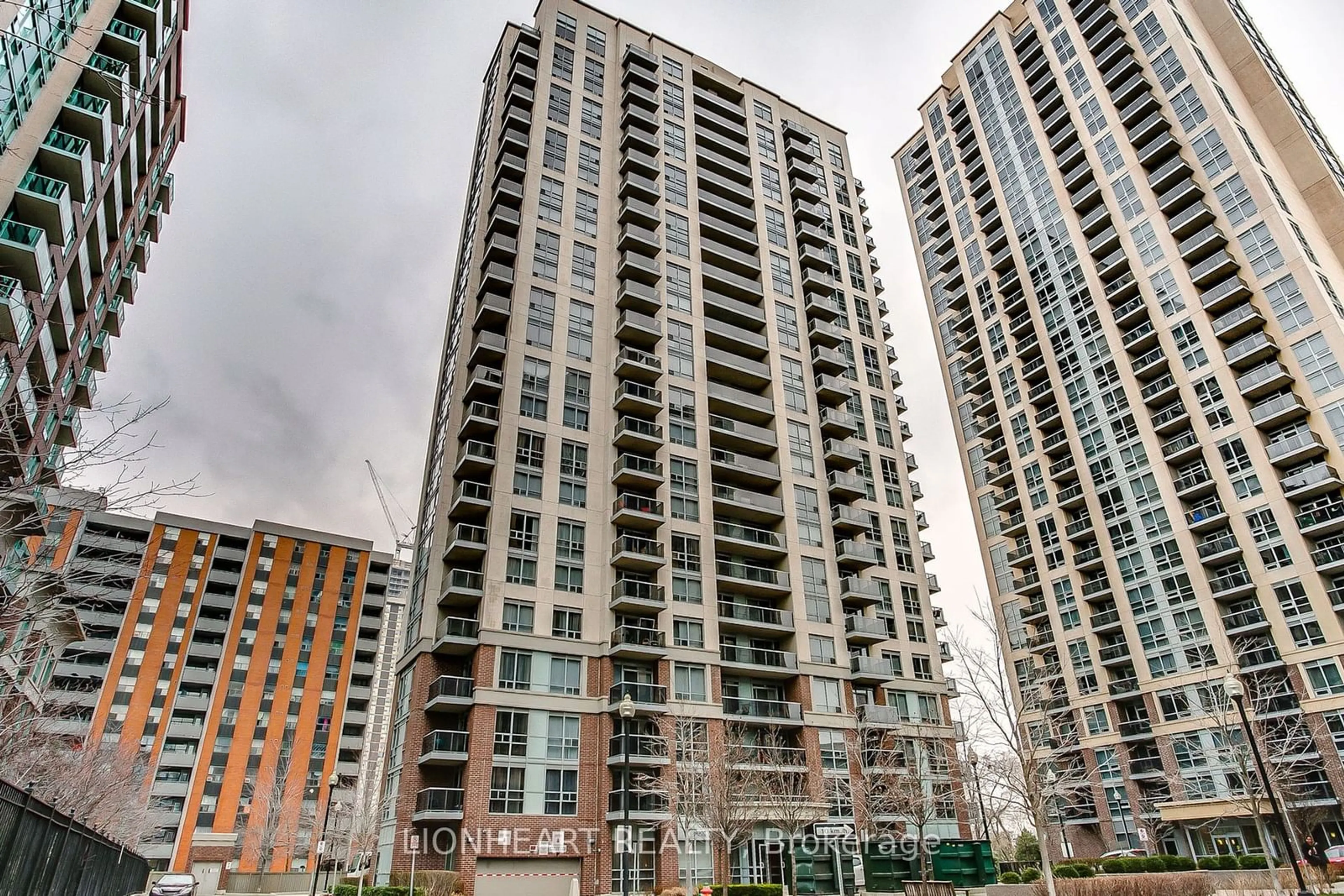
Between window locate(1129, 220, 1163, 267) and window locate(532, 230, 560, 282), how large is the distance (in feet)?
161

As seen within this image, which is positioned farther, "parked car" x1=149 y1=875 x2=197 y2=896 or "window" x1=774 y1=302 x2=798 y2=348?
"window" x1=774 y1=302 x2=798 y2=348

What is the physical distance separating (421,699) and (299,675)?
6524 centimetres

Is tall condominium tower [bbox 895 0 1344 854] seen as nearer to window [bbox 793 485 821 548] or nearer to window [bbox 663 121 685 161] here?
window [bbox 793 485 821 548]

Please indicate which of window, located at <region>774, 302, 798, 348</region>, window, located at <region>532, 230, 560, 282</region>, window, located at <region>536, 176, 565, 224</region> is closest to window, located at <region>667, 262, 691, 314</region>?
window, located at <region>774, 302, 798, 348</region>

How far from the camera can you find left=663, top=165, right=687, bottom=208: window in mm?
61719

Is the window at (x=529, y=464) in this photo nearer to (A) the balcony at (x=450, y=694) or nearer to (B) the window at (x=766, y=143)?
(A) the balcony at (x=450, y=694)

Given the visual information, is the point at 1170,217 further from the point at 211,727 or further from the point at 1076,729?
the point at 211,727

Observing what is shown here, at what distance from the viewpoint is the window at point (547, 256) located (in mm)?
52812

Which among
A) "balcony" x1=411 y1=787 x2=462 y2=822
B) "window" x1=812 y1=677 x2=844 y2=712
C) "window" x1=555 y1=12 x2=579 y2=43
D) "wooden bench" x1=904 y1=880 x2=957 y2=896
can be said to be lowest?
"wooden bench" x1=904 y1=880 x2=957 y2=896

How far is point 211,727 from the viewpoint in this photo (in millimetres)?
88062

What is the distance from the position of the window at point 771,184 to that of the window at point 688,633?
3808cm

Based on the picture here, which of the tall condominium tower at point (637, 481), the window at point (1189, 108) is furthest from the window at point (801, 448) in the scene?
the window at point (1189, 108)

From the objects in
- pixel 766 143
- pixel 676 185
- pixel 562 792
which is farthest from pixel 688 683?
pixel 766 143

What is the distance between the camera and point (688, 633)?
4534 centimetres
